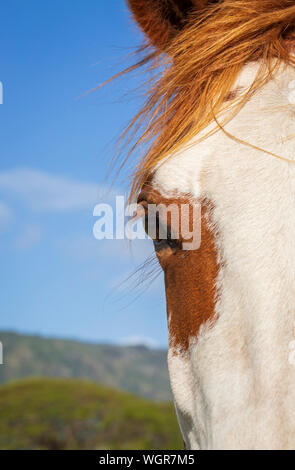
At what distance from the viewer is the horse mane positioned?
152 centimetres

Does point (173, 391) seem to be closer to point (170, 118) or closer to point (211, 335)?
point (211, 335)

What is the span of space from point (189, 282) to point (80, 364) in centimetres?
2710

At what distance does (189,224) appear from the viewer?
1.35 metres

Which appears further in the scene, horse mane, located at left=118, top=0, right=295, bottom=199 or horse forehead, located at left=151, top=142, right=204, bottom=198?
horse mane, located at left=118, top=0, right=295, bottom=199

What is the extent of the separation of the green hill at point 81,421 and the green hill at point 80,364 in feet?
51.9

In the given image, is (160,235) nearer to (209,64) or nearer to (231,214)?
(231,214)

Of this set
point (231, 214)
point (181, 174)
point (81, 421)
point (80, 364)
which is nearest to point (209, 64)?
point (181, 174)

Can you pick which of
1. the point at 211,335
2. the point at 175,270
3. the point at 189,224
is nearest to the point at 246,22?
the point at 189,224

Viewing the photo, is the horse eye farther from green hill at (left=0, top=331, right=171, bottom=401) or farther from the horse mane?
green hill at (left=0, top=331, right=171, bottom=401)

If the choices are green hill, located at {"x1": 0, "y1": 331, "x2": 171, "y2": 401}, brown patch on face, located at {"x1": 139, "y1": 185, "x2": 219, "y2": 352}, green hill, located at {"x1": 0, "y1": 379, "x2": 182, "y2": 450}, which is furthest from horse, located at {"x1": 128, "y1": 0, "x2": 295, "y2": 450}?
green hill, located at {"x1": 0, "y1": 331, "x2": 171, "y2": 401}

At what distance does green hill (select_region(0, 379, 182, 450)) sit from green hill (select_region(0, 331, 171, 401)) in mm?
15818

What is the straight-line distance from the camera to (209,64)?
5.41 feet

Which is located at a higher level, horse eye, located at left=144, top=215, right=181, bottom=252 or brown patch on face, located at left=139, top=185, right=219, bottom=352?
horse eye, located at left=144, top=215, right=181, bottom=252


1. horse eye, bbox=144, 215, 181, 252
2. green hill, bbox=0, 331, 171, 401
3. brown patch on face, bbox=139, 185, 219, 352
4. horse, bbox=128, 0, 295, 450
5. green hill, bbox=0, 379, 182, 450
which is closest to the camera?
horse, bbox=128, 0, 295, 450
